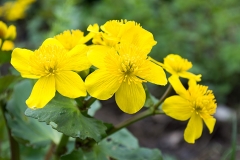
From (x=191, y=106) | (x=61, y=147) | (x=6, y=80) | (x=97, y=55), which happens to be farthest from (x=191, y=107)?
(x=6, y=80)

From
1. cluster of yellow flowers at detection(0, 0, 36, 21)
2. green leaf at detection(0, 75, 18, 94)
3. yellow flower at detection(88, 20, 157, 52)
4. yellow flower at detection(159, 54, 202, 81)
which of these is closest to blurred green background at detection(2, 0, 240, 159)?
cluster of yellow flowers at detection(0, 0, 36, 21)

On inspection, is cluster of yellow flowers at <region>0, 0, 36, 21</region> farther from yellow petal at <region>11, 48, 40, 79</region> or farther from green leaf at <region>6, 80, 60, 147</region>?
yellow petal at <region>11, 48, 40, 79</region>

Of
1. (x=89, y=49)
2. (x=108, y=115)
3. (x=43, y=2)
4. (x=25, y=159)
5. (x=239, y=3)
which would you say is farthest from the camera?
(x=43, y=2)

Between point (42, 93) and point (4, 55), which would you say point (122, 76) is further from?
point (4, 55)

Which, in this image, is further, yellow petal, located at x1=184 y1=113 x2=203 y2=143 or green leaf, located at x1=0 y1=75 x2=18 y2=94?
green leaf, located at x1=0 y1=75 x2=18 y2=94

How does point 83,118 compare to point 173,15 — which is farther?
point 173,15

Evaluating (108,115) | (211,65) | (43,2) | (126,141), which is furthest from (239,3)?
(126,141)

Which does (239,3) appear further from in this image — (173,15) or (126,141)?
(126,141)

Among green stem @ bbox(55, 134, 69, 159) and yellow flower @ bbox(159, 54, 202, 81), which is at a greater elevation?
yellow flower @ bbox(159, 54, 202, 81)
